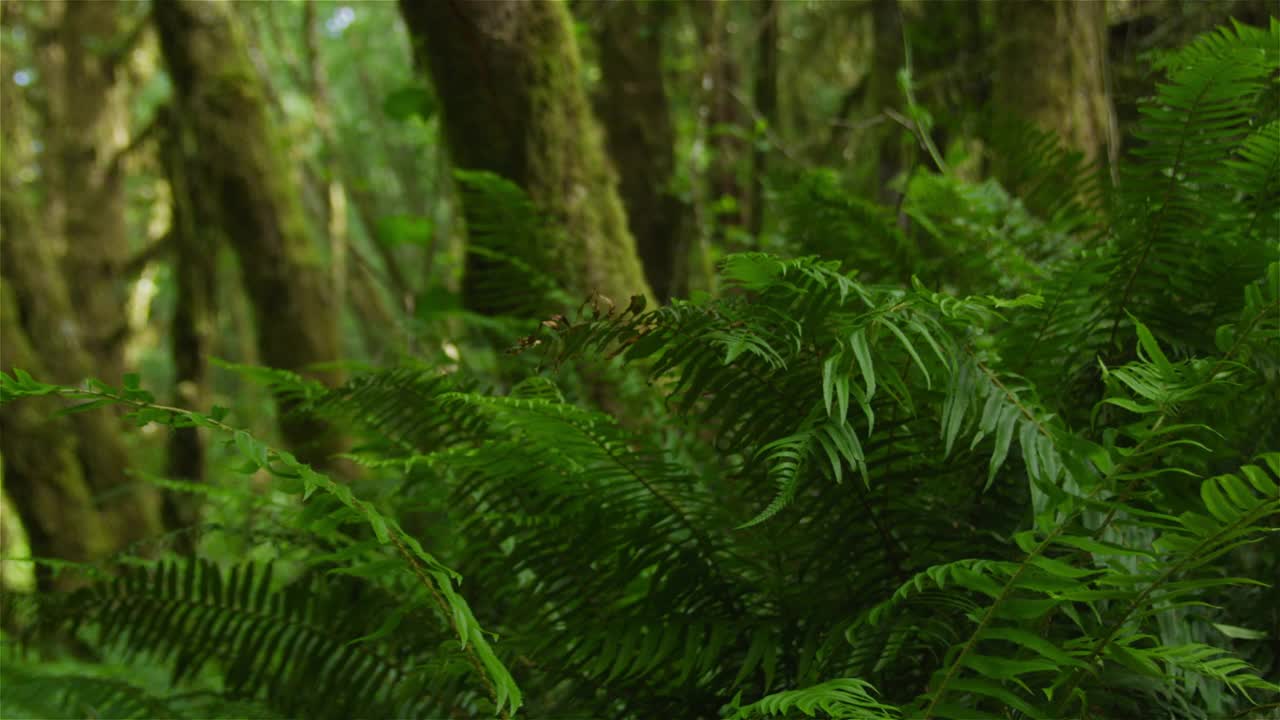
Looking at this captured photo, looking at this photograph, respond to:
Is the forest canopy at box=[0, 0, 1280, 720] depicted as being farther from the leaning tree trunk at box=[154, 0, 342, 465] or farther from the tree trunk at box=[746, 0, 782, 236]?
the tree trunk at box=[746, 0, 782, 236]

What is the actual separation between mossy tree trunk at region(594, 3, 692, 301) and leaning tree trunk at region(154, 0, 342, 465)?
175 centimetres

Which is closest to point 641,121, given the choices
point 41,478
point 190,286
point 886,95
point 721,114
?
point 721,114

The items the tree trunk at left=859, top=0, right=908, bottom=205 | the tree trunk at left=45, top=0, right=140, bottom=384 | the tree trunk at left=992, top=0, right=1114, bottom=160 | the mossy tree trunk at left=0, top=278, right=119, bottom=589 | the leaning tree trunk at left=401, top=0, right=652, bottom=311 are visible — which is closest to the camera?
the leaning tree trunk at left=401, top=0, right=652, bottom=311

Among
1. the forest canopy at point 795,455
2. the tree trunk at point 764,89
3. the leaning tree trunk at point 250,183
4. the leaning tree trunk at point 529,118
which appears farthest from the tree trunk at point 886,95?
the leaning tree trunk at point 250,183

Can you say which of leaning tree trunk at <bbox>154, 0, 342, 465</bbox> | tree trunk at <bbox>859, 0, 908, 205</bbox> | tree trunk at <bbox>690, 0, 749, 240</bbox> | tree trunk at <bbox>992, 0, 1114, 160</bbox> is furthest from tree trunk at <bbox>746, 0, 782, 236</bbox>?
leaning tree trunk at <bbox>154, 0, 342, 465</bbox>

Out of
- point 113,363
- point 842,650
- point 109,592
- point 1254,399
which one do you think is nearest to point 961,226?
point 1254,399

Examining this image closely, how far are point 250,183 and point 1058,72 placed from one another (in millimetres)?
4010

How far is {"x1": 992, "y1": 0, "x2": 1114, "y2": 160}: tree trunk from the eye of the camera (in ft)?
11.7

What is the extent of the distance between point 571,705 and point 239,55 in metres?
4.79

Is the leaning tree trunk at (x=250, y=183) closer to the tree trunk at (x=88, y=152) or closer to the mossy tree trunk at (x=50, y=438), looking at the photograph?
the mossy tree trunk at (x=50, y=438)

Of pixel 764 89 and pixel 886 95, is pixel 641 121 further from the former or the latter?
pixel 886 95

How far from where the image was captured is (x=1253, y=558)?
197 centimetres

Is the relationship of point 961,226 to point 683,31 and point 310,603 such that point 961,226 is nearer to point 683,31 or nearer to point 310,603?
point 310,603

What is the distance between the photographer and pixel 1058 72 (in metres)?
3.59
